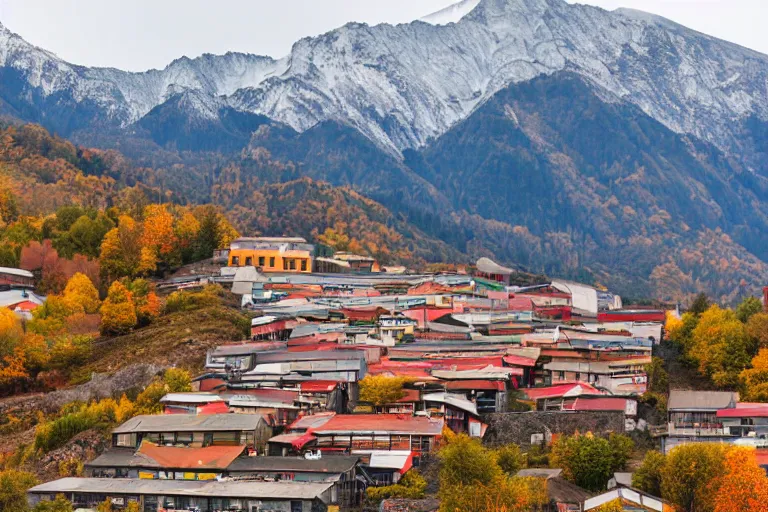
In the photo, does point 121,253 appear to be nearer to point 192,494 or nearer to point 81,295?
point 81,295

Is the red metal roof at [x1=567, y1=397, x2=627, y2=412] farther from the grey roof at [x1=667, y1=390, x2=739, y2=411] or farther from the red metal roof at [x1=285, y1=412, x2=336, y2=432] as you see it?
the red metal roof at [x1=285, y1=412, x2=336, y2=432]

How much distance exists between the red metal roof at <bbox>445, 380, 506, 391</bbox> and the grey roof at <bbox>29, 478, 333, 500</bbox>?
615 inches

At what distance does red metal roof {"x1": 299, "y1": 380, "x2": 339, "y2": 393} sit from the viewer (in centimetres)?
6794

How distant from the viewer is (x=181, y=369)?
75000 millimetres

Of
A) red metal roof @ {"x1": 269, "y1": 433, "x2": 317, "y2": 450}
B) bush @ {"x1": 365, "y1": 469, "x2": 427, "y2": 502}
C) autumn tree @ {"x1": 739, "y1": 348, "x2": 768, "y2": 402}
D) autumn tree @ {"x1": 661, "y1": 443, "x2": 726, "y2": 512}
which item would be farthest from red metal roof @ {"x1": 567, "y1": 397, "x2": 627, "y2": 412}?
red metal roof @ {"x1": 269, "y1": 433, "x2": 317, "y2": 450}

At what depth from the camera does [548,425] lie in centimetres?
6406

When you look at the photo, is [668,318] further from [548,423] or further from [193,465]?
[193,465]

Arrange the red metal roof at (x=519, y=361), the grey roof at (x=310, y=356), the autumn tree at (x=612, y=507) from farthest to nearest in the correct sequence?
the red metal roof at (x=519, y=361) < the grey roof at (x=310, y=356) < the autumn tree at (x=612, y=507)

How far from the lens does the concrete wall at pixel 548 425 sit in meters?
63.5

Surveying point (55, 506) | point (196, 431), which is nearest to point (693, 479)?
point (196, 431)

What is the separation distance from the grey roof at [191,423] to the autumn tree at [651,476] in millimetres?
17074

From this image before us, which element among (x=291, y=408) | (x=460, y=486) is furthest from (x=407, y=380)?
(x=460, y=486)

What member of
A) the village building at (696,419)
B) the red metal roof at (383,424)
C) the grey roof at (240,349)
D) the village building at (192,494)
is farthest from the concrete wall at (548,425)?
the grey roof at (240,349)

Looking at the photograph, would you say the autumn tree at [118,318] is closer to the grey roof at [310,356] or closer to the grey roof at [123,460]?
the grey roof at [310,356]
